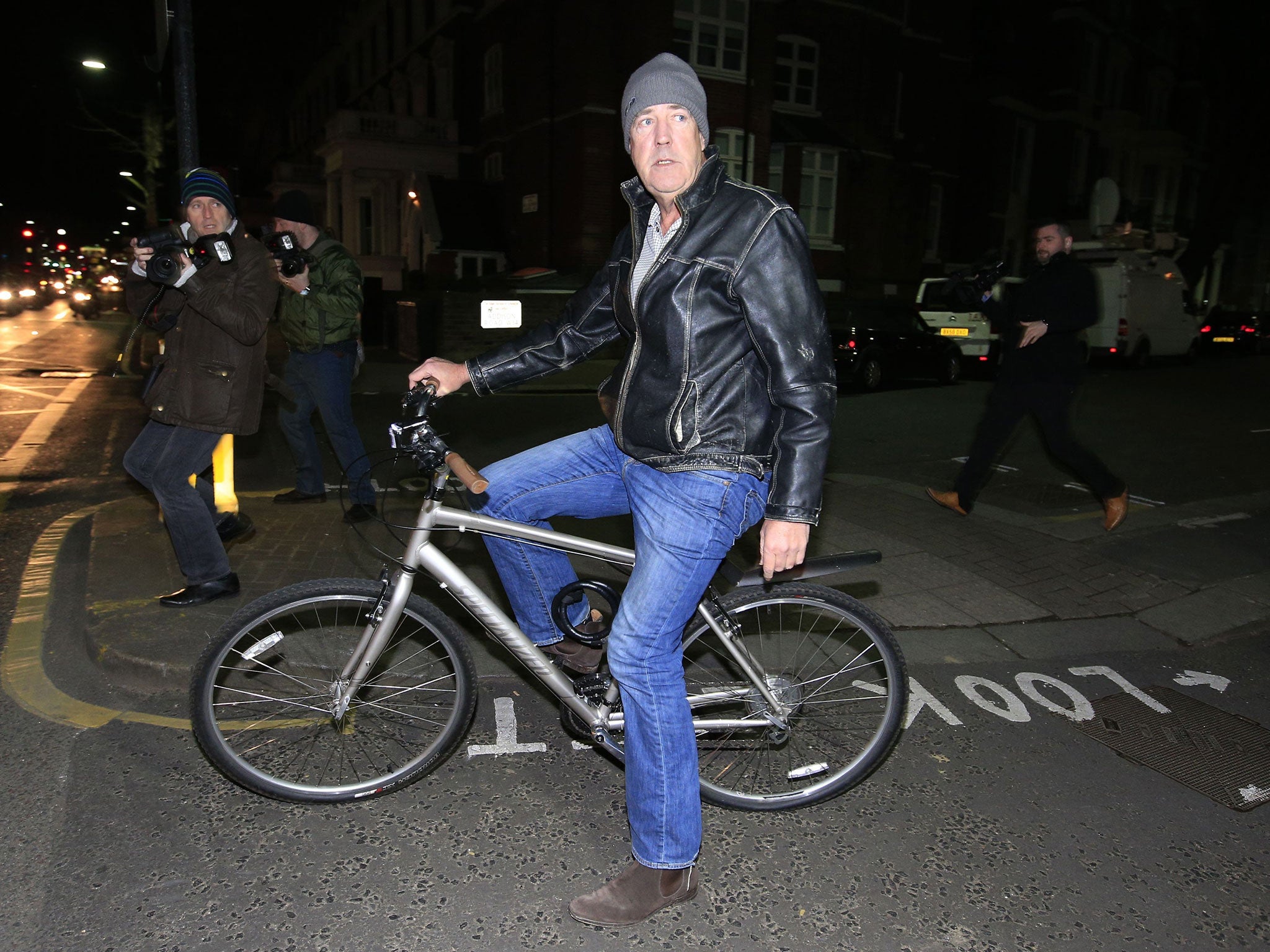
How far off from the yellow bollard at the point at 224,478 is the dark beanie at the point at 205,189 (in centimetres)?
159

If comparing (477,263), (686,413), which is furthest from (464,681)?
(477,263)

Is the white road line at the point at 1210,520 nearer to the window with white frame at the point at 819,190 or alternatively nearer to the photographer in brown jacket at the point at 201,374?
the photographer in brown jacket at the point at 201,374

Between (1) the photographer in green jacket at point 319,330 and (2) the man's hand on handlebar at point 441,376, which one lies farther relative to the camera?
(1) the photographer in green jacket at point 319,330

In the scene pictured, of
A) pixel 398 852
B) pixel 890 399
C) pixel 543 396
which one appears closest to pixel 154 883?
pixel 398 852

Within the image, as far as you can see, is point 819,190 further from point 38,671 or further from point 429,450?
point 429,450

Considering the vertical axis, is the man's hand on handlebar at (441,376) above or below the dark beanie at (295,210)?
below

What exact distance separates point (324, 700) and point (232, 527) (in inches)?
99.4

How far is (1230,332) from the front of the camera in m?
27.6

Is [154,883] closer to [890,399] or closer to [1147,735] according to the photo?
[1147,735]

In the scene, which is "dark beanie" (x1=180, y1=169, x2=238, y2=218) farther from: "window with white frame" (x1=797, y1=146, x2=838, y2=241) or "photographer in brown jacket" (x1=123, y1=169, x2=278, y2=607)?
"window with white frame" (x1=797, y1=146, x2=838, y2=241)

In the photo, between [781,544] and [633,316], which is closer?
[781,544]

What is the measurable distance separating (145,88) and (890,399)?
10610 mm

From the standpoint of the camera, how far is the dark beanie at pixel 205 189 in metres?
4.60

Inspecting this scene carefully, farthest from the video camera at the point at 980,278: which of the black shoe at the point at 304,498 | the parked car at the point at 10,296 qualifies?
the parked car at the point at 10,296
